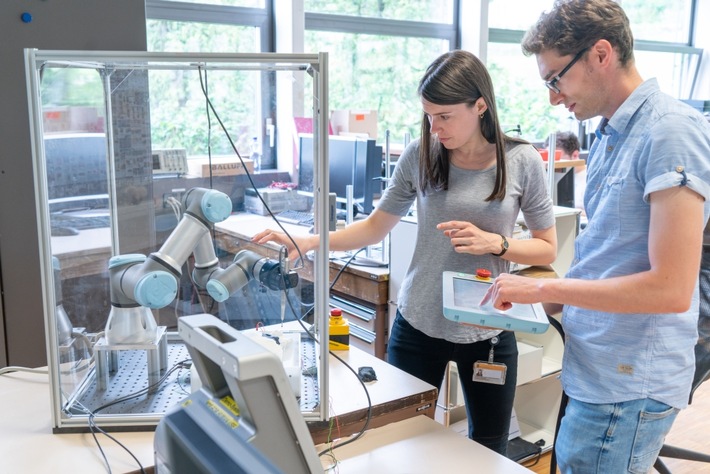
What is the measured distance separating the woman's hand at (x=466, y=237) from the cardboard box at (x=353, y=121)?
88.1 inches

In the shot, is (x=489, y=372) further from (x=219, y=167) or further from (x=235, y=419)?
(x=235, y=419)

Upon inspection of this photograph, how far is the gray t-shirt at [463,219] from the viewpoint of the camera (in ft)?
4.98

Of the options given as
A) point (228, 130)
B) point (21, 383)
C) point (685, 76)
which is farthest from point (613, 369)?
point (685, 76)

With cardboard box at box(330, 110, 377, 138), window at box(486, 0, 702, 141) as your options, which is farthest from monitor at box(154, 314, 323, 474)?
window at box(486, 0, 702, 141)

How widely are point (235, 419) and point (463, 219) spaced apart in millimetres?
1055

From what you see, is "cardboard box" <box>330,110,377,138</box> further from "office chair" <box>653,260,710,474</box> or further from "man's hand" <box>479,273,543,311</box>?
"man's hand" <box>479,273,543,311</box>

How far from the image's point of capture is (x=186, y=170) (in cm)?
130

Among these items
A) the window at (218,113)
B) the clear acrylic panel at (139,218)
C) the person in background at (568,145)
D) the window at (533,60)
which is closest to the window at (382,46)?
the window at (533,60)

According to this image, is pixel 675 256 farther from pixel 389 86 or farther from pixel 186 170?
pixel 389 86

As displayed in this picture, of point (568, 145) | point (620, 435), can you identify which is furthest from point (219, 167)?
point (568, 145)

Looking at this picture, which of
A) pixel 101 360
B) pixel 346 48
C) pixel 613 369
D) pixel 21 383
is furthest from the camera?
pixel 346 48

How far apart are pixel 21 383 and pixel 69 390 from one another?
31 centimetres

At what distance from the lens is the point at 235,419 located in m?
0.57

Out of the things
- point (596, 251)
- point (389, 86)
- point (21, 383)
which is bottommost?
point (21, 383)
